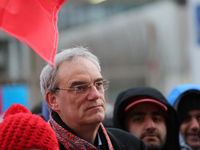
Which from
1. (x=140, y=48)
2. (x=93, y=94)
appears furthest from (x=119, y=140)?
(x=140, y=48)

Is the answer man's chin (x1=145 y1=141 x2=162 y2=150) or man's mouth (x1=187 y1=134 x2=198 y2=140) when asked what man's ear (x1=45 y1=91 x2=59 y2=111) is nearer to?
man's chin (x1=145 y1=141 x2=162 y2=150)

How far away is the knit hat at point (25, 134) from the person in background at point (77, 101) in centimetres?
41

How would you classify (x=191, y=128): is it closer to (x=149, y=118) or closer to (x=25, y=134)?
(x=149, y=118)

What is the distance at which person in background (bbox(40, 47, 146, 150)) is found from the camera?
2445 millimetres

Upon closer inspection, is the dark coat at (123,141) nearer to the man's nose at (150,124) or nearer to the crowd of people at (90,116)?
the crowd of people at (90,116)

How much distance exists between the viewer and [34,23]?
2.13m

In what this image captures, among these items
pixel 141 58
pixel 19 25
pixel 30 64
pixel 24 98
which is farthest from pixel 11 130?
pixel 141 58

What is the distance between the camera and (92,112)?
246 centimetres

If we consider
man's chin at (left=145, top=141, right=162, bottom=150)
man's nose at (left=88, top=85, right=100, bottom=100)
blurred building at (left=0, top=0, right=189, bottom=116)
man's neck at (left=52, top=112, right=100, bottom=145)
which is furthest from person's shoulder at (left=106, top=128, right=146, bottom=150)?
blurred building at (left=0, top=0, right=189, bottom=116)

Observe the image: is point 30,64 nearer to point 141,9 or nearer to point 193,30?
point 141,9

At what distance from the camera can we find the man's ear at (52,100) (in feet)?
8.45

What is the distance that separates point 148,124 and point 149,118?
0.07m

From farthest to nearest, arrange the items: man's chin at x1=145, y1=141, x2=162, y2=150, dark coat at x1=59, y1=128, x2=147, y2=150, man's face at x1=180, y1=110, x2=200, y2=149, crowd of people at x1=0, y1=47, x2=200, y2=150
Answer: man's face at x1=180, y1=110, x2=200, y2=149 → man's chin at x1=145, y1=141, x2=162, y2=150 → dark coat at x1=59, y1=128, x2=147, y2=150 → crowd of people at x1=0, y1=47, x2=200, y2=150

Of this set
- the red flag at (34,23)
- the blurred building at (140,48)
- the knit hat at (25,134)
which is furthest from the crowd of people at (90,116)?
the blurred building at (140,48)
